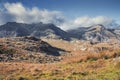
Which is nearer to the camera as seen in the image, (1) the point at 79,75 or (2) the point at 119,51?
(1) the point at 79,75

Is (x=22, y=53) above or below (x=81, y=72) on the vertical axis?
above

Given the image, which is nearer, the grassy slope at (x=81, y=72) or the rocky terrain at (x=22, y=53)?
the grassy slope at (x=81, y=72)

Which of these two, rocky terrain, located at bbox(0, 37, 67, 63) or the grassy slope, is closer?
the grassy slope

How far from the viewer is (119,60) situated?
4369 centimetres

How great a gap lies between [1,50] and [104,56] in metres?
54.7

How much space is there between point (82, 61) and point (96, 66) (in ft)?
25.8

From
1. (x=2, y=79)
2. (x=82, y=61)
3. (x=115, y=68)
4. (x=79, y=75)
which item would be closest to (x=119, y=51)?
(x=82, y=61)

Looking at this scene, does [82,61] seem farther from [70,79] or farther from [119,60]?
[70,79]

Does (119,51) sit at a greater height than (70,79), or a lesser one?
greater

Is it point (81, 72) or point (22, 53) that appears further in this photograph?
point (22, 53)

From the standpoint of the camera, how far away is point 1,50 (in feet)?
326

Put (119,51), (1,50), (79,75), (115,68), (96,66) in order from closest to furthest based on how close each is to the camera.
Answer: (79,75) → (115,68) → (96,66) → (119,51) → (1,50)

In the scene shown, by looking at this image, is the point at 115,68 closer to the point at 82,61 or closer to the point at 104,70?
the point at 104,70

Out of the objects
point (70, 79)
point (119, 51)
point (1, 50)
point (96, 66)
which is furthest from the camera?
point (1, 50)
